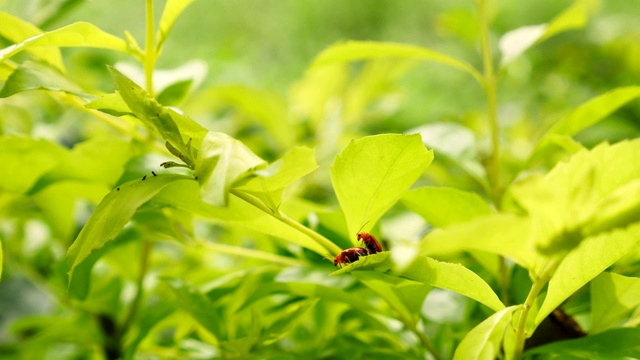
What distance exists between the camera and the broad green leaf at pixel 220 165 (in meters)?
0.17

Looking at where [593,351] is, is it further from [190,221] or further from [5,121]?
[5,121]

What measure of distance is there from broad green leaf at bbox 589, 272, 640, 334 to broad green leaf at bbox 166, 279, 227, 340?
0.53ft

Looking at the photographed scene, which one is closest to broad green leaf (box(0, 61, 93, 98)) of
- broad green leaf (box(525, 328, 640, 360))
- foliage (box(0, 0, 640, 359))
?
foliage (box(0, 0, 640, 359))

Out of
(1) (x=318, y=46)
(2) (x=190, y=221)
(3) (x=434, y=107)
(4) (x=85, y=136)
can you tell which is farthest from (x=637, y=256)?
(1) (x=318, y=46)

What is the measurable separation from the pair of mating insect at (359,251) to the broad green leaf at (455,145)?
0.15 meters

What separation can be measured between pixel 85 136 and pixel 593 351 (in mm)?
587

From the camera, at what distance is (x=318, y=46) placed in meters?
1.59

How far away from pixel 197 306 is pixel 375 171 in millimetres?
116

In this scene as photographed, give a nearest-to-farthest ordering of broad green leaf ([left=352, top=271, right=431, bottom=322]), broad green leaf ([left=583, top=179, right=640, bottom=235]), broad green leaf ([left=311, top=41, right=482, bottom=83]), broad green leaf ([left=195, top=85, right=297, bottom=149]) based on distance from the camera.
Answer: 1. broad green leaf ([left=583, top=179, right=640, bottom=235])
2. broad green leaf ([left=352, top=271, right=431, bottom=322])
3. broad green leaf ([left=311, top=41, right=482, bottom=83])
4. broad green leaf ([left=195, top=85, right=297, bottom=149])

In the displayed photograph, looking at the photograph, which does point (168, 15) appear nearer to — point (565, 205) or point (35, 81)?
point (35, 81)

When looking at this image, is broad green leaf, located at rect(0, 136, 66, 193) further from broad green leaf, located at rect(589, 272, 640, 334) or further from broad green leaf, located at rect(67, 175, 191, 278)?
broad green leaf, located at rect(589, 272, 640, 334)

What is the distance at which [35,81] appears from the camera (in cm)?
25

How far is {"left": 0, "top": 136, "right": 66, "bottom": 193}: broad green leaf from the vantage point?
0.99 ft

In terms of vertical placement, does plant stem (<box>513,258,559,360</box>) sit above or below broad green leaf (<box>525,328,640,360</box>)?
above
